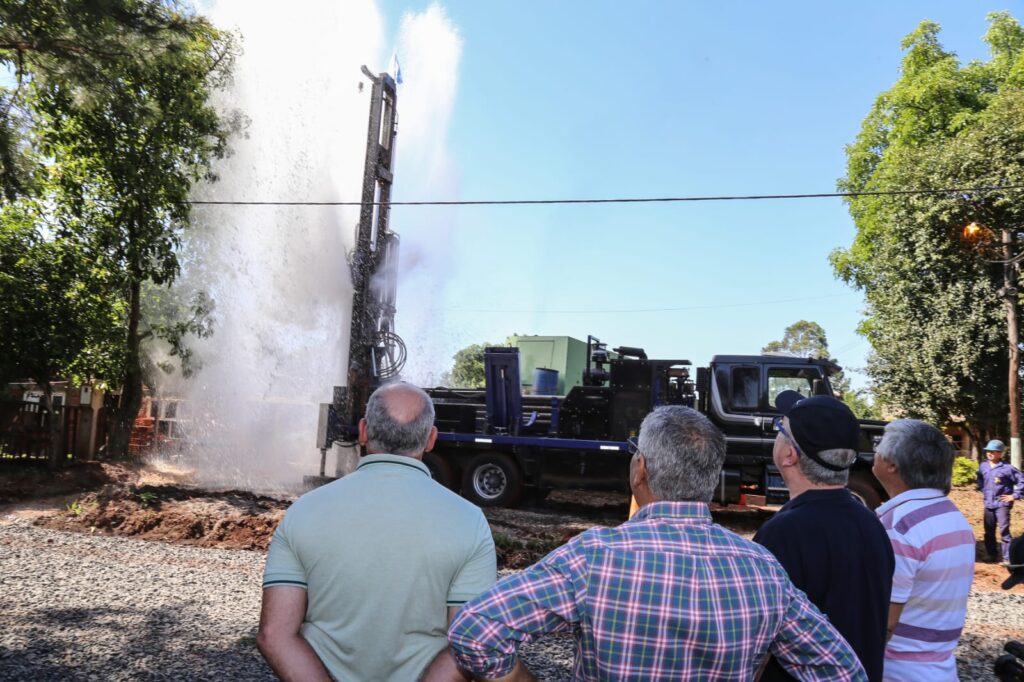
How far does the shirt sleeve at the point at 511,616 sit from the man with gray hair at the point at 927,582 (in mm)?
1428

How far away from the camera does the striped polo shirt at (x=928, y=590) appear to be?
2662 mm

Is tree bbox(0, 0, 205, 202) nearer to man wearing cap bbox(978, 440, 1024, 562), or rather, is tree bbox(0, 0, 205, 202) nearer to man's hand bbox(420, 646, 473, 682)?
man's hand bbox(420, 646, 473, 682)

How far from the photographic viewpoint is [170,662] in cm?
519

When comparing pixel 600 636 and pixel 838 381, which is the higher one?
pixel 838 381

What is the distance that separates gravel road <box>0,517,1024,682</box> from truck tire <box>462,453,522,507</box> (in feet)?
17.5

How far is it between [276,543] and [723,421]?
37.4ft

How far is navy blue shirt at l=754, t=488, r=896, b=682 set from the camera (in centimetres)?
225

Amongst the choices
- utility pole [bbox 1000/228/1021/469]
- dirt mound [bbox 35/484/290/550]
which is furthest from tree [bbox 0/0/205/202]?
utility pole [bbox 1000/228/1021/469]

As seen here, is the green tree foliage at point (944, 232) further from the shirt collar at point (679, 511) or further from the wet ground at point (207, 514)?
the shirt collar at point (679, 511)

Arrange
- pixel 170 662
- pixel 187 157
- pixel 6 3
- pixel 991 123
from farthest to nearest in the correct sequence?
pixel 991 123 → pixel 187 157 → pixel 6 3 → pixel 170 662

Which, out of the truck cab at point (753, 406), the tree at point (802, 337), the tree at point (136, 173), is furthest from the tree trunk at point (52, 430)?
the tree at point (802, 337)

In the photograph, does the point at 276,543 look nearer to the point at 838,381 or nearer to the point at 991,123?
the point at 838,381

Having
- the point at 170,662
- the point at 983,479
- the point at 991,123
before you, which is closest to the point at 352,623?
the point at 170,662

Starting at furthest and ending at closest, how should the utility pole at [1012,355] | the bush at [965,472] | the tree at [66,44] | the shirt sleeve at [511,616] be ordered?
1. the bush at [965,472]
2. the utility pole at [1012,355]
3. the tree at [66,44]
4. the shirt sleeve at [511,616]
